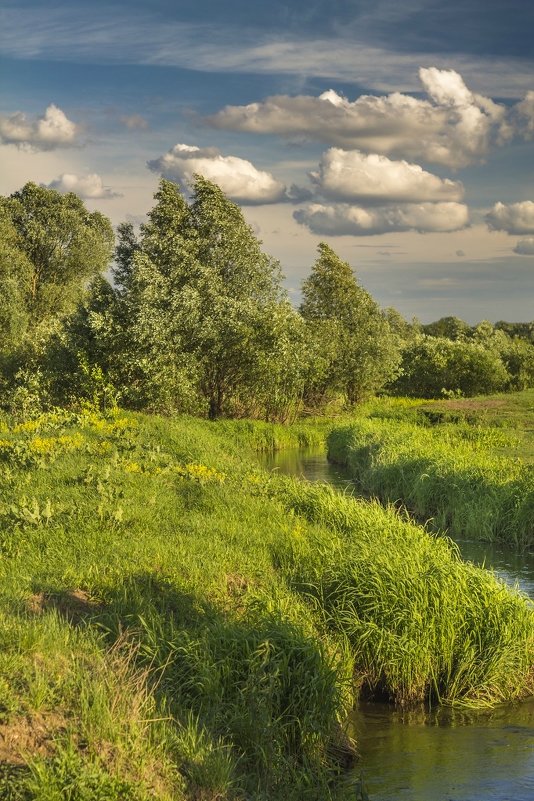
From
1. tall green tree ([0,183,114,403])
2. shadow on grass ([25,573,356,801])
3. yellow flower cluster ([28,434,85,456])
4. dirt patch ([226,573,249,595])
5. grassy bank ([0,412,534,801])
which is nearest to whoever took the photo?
grassy bank ([0,412,534,801])

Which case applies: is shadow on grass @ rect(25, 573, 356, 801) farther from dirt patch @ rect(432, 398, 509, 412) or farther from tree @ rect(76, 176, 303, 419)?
dirt patch @ rect(432, 398, 509, 412)

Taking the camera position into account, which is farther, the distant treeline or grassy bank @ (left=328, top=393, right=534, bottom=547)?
the distant treeline

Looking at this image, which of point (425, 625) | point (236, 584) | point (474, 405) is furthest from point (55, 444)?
point (474, 405)

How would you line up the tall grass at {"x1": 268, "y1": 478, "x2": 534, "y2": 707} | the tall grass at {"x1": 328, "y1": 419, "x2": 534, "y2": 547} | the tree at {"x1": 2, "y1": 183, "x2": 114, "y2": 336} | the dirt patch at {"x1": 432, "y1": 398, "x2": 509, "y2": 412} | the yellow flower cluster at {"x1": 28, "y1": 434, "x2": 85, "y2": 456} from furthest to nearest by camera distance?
1. the tree at {"x1": 2, "y1": 183, "x2": 114, "y2": 336}
2. the dirt patch at {"x1": 432, "y1": 398, "x2": 509, "y2": 412}
3. the yellow flower cluster at {"x1": 28, "y1": 434, "x2": 85, "y2": 456}
4. the tall grass at {"x1": 328, "y1": 419, "x2": 534, "y2": 547}
5. the tall grass at {"x1": 268, "y1": 478, "x2": 534, "y2": 707}

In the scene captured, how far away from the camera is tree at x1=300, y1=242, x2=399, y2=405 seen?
56656mm

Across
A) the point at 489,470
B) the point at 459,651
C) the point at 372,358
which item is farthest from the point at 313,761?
the point at 372,358

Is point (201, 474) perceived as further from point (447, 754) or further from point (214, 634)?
point (447, 754)

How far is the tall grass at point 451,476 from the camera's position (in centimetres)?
2175

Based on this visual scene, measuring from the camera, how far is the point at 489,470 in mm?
25234

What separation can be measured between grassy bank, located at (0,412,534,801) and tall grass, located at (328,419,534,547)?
14.4 feet

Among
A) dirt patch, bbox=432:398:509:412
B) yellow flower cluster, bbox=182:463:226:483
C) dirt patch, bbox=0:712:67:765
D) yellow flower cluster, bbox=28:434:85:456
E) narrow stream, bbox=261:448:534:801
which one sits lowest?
narrow stream, bbox=261:448:534:801

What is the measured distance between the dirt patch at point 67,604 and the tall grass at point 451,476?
35.3 ft

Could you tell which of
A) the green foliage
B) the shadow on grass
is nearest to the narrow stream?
the shadow on grass

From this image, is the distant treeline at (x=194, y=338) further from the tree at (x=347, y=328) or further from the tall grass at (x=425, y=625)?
the tall grass at (x=425, y=625)
